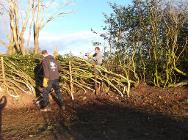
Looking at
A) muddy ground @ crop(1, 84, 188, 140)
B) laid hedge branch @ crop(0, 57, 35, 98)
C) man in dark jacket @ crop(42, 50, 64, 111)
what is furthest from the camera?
laid hedge branch @ crop(0, 57, 35, 98)

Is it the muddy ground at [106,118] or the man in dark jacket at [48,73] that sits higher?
the man in dark jacket at [48,73]

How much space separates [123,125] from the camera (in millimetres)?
12648

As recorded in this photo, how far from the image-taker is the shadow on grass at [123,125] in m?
11.4

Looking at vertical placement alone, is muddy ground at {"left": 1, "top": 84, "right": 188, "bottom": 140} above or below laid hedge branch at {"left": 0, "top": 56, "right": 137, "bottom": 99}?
below

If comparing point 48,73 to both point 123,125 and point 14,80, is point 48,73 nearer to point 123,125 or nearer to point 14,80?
point 14,80

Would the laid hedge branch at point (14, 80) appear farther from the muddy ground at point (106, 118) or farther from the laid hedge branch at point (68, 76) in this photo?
the muddy ground at point (106, 118)

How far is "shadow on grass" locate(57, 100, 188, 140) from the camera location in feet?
37.4

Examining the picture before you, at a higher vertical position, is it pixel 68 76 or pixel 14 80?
pixel 68 76

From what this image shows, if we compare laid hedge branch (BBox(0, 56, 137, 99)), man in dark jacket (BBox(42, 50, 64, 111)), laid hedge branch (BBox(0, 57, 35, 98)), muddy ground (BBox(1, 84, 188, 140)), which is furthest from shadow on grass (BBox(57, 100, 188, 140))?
laid hedge branch (BBox(0, 57, 35, 98))

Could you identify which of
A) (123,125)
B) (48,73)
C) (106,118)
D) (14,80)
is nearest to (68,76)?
(14,80)

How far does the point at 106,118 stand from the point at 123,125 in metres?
1.13

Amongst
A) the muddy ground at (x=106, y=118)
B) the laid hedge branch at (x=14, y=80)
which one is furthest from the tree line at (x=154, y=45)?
the laid hedge branch at (x=14, y=80)

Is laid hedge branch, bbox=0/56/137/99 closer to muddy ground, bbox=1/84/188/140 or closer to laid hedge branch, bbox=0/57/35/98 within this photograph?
laid hedge branch, bbox=0/57/35/98

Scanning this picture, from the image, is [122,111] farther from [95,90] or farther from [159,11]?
[159,11]
